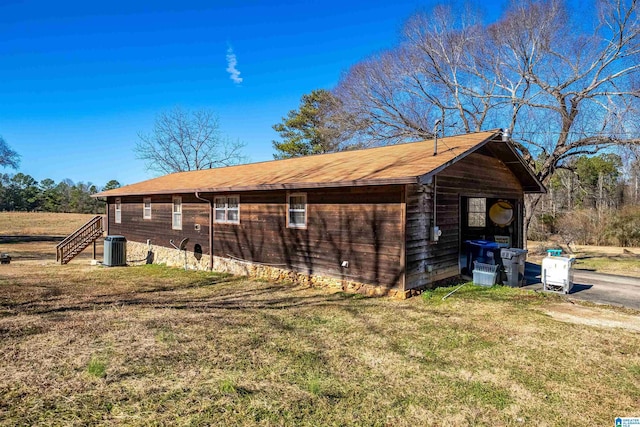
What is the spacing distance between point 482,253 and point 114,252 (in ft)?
44.9

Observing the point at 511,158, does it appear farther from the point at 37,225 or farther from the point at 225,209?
the point at 37,225

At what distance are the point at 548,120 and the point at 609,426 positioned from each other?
16592 millimetres

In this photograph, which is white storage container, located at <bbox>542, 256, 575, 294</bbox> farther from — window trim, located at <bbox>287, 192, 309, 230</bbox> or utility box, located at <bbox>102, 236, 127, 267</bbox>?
utility box, located at <bbox>102, 236, 127, 267</bbox>

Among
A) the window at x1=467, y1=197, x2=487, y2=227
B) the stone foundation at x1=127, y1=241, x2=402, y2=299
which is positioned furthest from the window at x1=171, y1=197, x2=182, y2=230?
the window at x1=467, y1=197, x2=487, y2=227

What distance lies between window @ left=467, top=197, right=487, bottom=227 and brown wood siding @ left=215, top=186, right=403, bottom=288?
7.70 m

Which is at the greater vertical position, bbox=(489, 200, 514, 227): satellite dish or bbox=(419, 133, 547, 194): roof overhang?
bbox=(419, 133, 547, 194): roof overhang

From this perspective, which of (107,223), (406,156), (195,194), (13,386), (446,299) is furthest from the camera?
(107,223)

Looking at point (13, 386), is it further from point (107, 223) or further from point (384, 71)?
point (384, 71)

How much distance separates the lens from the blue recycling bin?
31.0 ft

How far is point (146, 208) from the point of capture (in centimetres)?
1650

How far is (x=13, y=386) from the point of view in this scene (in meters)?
3.79

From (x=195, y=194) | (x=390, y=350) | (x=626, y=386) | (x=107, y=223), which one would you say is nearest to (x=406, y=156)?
(x=390, y=350)

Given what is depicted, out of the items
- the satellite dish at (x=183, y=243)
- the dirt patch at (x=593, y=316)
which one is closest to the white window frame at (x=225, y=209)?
the satellite dish at (x=183, y=243)

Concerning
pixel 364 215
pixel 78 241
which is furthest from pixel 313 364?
pixel 78 241
